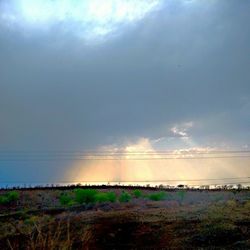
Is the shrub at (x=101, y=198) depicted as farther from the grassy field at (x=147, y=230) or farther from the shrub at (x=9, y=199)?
the grassy field at (x=147, y=230)

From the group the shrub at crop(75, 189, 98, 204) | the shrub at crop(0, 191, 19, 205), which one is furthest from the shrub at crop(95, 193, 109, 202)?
the shrub at crop(0, 191, 19, 205)

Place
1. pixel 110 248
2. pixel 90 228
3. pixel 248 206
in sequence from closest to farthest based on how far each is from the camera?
pixel 110 248, pixel 90 228, pixel 248 206

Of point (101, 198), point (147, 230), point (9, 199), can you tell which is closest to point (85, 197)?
point (101, 198)

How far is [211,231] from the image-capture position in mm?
16672

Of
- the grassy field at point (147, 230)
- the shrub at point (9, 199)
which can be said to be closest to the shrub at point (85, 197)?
the shrub at point (9, 199)

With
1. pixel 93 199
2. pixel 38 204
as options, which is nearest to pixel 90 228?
pixel 93 199

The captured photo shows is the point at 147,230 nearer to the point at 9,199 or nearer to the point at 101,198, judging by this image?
the point at 101,198

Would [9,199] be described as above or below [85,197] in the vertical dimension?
above

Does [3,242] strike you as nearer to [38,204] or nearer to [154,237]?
[154,237]

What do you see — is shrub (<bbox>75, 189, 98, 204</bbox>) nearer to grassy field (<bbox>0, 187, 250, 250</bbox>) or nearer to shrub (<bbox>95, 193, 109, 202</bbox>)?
shrub (<bbox>95, 193, 109, 202</bbox>)

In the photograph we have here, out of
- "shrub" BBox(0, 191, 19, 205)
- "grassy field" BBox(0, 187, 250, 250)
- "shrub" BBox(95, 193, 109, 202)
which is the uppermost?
"shrub" BBox(0, 191, 19, 205)

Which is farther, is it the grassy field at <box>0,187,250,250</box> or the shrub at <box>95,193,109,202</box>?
the shrub at <box>95,193,109,202</box>

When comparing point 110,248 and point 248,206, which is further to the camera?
point 248,206

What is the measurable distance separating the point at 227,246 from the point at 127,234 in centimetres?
420
